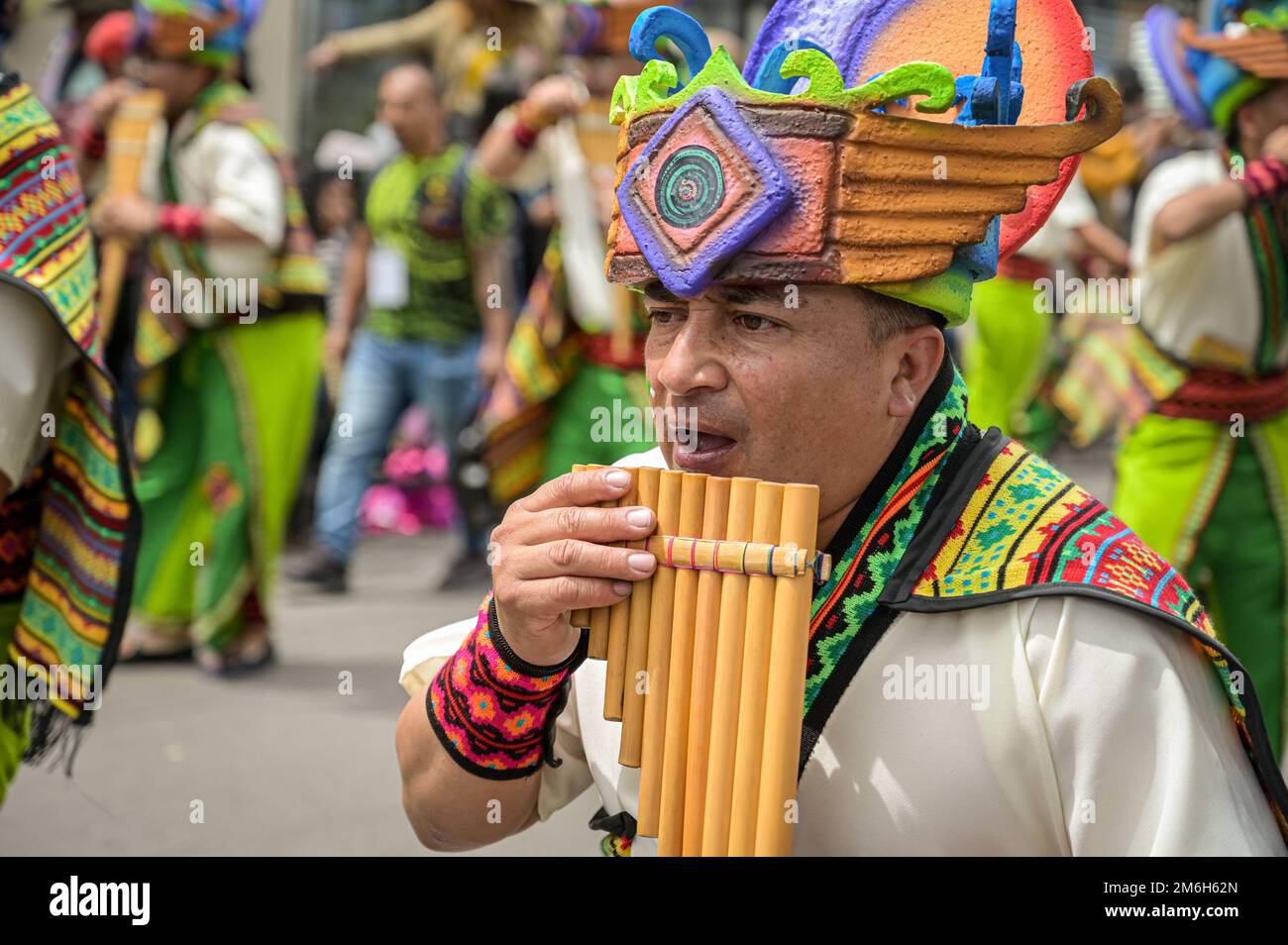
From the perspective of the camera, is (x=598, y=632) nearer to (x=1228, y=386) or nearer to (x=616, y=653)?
(x=616, y=653)

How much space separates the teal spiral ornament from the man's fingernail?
39 cm

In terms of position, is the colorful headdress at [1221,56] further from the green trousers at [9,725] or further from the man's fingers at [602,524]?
the green trousers at [9,725]

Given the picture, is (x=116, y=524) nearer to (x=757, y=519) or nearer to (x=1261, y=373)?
(x=757, y=519)

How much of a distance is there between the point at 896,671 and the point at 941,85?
0.68 metres

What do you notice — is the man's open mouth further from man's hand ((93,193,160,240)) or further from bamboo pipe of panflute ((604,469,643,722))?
man's hand ((93,193,160,240))

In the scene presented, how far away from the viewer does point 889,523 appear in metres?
1.89

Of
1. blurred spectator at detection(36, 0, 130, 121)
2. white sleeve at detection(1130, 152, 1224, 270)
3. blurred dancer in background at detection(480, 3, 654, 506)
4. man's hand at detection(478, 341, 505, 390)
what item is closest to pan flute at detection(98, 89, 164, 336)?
blurred dancer in background at detection(480, 3, 654, 506)

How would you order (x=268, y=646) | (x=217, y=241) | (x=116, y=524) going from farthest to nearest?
(x=268, y=646) → (x=217, y=241) → (x=116, y=524)

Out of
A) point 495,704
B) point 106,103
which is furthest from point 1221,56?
point 106,103

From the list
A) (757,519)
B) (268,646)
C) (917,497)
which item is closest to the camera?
(757,519)

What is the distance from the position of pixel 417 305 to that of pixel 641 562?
17.6 feet

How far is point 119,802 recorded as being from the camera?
13.7ft

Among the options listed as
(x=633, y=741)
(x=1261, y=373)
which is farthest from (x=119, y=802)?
(x=1261, y=373)

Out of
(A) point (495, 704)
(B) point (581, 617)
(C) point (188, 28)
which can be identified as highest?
(C) point (188, 28)
